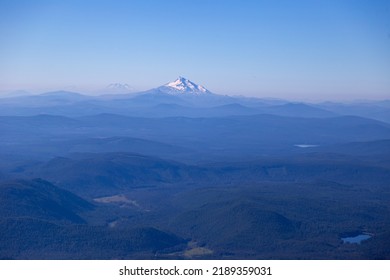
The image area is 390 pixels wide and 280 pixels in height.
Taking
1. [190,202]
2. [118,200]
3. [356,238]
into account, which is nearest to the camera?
[356,238]

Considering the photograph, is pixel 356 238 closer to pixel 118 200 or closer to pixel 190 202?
pixel 190 202

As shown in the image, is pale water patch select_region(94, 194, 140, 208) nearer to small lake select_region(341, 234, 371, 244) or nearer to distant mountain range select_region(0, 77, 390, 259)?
distant mountain range select_region(0, 77, 390, 259)

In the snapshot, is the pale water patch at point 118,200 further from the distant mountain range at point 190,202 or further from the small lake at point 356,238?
the small lake at point 356,238

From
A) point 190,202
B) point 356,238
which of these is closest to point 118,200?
point 190,202

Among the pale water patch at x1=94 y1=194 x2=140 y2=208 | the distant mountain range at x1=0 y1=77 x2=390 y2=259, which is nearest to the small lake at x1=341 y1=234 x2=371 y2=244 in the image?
the distant mountain range at x1=0 y1=77 x2=390 y2=259

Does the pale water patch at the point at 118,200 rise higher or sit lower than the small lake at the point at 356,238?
lower

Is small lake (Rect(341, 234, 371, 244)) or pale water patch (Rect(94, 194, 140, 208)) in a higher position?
small lake (Rect(341, 234, 371, 244))

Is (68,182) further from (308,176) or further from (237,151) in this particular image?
(237,151)

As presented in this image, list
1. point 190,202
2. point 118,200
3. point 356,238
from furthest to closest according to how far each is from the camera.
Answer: point 118,200, point 190,202, point 356,238

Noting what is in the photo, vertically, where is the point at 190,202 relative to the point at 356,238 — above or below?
below

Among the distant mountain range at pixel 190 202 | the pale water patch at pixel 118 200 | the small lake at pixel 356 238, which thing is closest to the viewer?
the distant mountain range at pixel 190 202

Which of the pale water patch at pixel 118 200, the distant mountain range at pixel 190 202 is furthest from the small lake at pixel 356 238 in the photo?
the pale water patch at pixel 118 200

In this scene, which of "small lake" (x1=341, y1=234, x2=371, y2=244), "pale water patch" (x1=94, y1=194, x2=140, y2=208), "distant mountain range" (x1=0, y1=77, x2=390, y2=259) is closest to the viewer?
"distant mountain range" (x1=0, y1=77, x2=390, y2=259)
